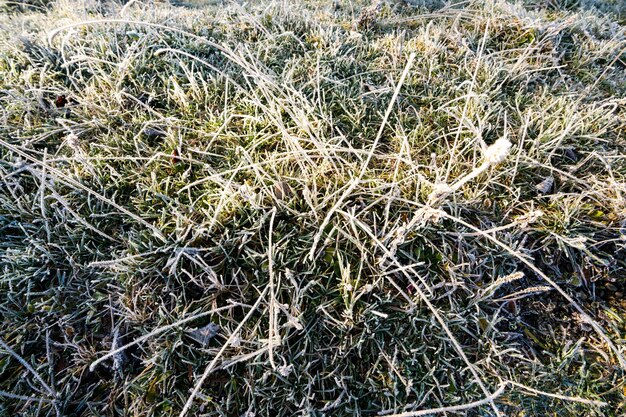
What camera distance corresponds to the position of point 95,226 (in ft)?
7.64

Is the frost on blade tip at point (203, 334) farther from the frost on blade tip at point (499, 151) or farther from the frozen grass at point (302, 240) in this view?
the frost on blade tip at point (499, 151)

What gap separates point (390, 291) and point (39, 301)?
2.00 metres

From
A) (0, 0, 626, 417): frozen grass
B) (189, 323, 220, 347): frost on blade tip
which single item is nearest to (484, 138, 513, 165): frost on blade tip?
(0, 0, 626, 417): frozen grass

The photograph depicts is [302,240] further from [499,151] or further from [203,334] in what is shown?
[499,151]

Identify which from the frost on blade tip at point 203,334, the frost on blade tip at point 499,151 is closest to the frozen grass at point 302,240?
the frost on blade tip at point 203,334

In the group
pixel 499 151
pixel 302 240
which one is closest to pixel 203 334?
pixel 302 240

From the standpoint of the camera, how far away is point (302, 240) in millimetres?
2223

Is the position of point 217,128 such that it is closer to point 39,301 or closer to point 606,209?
point 39,301

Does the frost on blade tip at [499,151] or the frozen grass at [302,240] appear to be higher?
the frost on blade tip at [499,151]

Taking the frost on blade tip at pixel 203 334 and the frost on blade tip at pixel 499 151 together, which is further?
the frost on blade tip at pixel 203 334

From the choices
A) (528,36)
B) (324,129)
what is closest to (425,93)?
(324,129)

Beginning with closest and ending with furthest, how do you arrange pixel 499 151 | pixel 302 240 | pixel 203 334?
pixel 499 151
pixel 203 334
pixel 302 240

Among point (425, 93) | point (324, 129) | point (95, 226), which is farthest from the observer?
point (425, 93)

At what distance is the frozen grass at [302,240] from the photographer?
1986 millimetres
